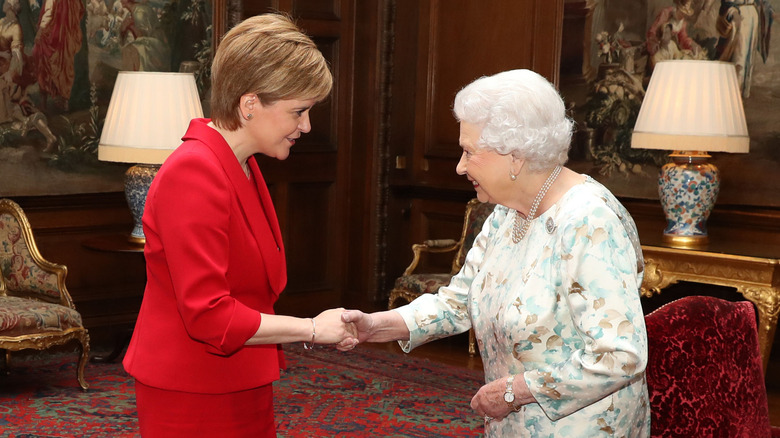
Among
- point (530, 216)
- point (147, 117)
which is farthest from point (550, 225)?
point (147, 117)

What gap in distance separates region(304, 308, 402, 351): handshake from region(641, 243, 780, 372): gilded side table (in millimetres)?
3217

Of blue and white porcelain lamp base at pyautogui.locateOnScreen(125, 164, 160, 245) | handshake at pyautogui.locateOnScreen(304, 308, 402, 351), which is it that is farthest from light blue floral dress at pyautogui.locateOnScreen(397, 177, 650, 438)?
blue and white porcelain lamp base at pyautogui.locateOnScreen(125, 164, 160, 245)

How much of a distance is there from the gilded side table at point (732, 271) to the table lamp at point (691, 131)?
14cm

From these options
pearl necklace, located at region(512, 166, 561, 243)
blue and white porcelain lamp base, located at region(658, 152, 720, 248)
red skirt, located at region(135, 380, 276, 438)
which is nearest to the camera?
red skirt, located at region(135, 380, 276, 438)

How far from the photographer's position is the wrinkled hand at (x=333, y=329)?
8.00ft

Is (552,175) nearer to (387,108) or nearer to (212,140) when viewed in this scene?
(212,140)

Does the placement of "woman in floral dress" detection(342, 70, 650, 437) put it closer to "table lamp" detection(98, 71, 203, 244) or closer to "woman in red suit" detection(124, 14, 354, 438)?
"woman in red suit" detection(124, 14, 354, 438)

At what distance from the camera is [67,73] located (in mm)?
6438

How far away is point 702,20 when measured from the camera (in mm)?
6277

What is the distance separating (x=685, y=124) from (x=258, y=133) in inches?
150

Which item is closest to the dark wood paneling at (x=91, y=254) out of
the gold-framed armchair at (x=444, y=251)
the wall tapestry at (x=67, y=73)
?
the wall tapestry at (x=67, y=73)

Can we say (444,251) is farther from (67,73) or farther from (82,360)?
(67,73)

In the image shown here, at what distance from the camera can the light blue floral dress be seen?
212 cm

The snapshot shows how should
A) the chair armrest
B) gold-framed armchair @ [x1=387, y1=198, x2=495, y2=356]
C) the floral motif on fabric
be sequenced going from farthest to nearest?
the chair armrest → gold-framed armchair @ [x1=387, y1=198, x2=495, y2=356] → the floral motif on fabric
